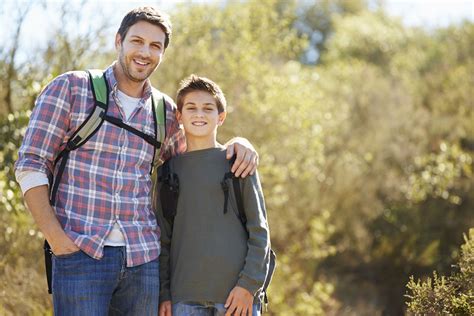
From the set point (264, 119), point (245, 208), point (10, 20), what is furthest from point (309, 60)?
point (245, 208)

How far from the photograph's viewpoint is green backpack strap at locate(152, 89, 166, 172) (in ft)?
13.2

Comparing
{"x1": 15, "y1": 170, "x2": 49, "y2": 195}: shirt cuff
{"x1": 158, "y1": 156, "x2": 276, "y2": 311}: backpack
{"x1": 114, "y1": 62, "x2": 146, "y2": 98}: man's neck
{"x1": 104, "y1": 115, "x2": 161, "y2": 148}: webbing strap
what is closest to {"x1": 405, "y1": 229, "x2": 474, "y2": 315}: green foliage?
{"x1": 158, "y1": 156, "x2": 276, "y2": 311}: backpack

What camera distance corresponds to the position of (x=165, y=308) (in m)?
3.96

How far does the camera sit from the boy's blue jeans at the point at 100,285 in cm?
365

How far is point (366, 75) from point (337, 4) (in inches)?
817

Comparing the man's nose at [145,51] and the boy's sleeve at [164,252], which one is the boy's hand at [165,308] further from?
the man's nose at [145,51]

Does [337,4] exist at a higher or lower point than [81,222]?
higher

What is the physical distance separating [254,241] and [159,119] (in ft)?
2.54

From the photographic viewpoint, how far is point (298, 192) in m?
14.0

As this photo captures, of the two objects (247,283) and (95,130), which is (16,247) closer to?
(95,130)

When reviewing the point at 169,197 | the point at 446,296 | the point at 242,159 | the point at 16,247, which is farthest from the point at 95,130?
the point at 16,247

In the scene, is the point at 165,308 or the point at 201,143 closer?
the point at 165,308

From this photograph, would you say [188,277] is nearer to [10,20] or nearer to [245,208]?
[245,208]

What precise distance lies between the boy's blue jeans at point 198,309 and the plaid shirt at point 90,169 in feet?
0.92
